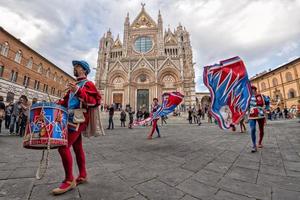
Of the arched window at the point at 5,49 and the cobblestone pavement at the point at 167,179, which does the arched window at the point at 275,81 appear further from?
the arched window at the point at 5,49

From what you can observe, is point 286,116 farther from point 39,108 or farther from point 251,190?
point 39,108

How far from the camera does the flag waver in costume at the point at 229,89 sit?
3846mm

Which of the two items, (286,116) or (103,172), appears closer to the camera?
(103,172)

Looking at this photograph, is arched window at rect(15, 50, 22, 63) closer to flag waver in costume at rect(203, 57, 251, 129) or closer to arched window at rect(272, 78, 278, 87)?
flag waver in costume at rect(203, 57, 251, 129)

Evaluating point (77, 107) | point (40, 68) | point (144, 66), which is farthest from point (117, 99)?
point (77, 107)

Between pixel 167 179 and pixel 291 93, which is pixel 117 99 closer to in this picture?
pixel 167 179

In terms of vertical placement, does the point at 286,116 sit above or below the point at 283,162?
above

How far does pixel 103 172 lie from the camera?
259cm

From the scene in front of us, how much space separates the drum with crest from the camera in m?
1.74

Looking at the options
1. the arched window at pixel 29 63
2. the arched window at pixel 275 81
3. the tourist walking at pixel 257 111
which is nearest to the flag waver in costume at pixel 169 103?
the tourist walking at pixel 257 111

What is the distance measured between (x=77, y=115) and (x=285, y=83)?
42059 mm

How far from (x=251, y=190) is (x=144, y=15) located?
45.8 meters

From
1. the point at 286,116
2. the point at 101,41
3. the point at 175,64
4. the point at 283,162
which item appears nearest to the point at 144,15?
the point at 101,41

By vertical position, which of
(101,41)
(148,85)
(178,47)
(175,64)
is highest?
(101,41)
